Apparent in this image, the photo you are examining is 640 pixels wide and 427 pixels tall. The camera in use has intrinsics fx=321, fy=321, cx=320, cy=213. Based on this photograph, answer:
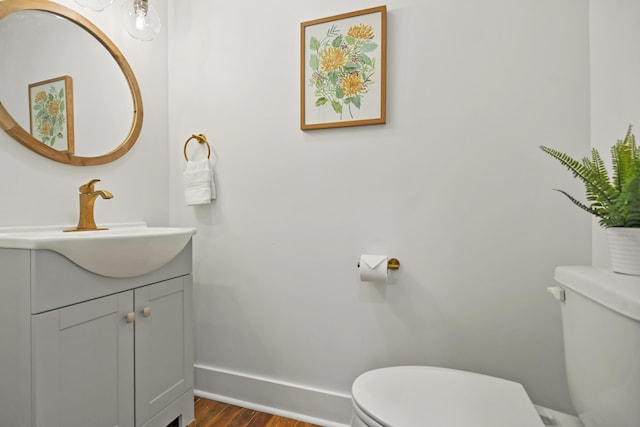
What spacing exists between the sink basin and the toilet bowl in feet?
2.75

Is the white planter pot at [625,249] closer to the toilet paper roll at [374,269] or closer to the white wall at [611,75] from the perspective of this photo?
the white wall at [611,75]

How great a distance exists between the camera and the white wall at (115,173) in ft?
3.84

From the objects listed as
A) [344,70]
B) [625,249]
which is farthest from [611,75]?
[344,70]

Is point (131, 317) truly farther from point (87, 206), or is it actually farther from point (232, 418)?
point (232, 418)

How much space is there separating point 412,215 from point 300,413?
1.06 m

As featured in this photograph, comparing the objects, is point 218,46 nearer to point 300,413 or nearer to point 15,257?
point 15,257

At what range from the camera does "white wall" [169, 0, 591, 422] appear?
1204 mm

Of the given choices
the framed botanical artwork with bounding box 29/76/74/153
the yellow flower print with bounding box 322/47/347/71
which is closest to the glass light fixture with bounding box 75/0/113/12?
the framed botanical artwork with bounding box 29/76/74/153

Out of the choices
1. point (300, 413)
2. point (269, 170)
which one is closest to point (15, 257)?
point (269, 170)

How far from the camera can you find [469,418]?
0.83 metres

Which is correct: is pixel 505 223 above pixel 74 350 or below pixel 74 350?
above

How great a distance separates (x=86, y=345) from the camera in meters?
1.01

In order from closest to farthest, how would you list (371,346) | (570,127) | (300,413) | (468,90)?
(570,127) < (468,90) < (371,346) < (300,413)

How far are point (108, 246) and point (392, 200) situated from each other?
1.06m
